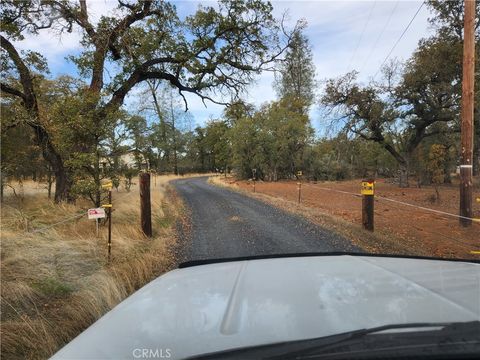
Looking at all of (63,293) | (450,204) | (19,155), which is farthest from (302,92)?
(63,293)

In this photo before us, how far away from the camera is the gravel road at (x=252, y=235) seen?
28.9 ft

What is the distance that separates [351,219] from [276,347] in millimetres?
12176

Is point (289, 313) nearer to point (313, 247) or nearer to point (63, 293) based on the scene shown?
point (63, 293)

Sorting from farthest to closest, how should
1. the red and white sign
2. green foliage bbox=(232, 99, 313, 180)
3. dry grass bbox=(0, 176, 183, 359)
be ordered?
green foliage bbox=(232, 99, 313, 180), the red and white sign, dry grass bbox=(0, 176, 183, 359)

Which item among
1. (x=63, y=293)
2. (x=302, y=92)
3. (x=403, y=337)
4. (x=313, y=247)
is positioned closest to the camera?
(x=403, y=337)

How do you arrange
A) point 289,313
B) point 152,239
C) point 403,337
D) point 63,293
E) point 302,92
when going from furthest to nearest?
point 302,92
point 152,239
point 63,293
point 289,313
point 403,337

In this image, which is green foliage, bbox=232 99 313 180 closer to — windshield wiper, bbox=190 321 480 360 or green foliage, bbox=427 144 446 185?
green foliage, bbox=427 144 446 185

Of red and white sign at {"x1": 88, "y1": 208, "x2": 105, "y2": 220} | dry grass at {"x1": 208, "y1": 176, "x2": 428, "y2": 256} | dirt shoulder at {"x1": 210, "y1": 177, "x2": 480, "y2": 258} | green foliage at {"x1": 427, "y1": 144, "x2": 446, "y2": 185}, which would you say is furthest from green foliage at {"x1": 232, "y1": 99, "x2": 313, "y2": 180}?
red and white sign at {"x1": 88, "y1": 208, "x2": 105, "y2": 220}

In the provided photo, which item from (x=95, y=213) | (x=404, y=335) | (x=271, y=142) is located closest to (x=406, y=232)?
(x=95, y=213)

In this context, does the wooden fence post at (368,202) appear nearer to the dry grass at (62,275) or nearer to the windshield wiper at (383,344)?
the dry grass at (62,275)

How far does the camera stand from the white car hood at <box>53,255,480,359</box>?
5.43ft

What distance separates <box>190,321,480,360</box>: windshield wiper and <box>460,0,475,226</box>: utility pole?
11754mm

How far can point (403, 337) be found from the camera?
57.9 inches

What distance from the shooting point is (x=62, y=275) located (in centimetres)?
611
